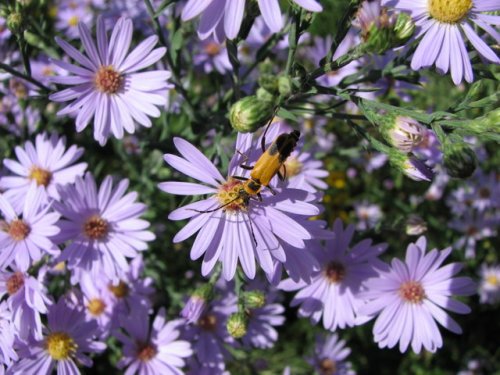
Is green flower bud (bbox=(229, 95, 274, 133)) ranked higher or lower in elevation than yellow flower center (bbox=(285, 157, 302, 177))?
lower

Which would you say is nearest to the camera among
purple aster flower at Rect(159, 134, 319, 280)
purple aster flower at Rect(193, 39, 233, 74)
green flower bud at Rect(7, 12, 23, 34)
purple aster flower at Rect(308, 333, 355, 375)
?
purple aster flower at Rect(159, 134, 319, 280)

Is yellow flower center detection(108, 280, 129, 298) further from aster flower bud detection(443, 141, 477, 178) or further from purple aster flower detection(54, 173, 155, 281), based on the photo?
aster flower bud detection(443, 141, 477, 178)

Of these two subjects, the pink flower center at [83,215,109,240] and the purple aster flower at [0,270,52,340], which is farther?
the pink flower center at [83,215,109,240]

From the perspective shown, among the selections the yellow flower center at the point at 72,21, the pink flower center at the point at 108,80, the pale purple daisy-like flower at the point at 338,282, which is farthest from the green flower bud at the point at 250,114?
the yellow flower center at the point at 72,21

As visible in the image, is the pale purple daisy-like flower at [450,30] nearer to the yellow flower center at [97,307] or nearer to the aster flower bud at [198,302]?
the aster flower bud at [198,302]

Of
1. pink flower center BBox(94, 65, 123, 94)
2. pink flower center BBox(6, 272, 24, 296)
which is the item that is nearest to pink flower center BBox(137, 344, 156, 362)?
pink flower center BBox(6, 272, 24, 296)

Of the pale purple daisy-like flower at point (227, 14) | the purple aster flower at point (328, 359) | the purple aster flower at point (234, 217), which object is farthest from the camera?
the purple aster flower at point (328, 359)
